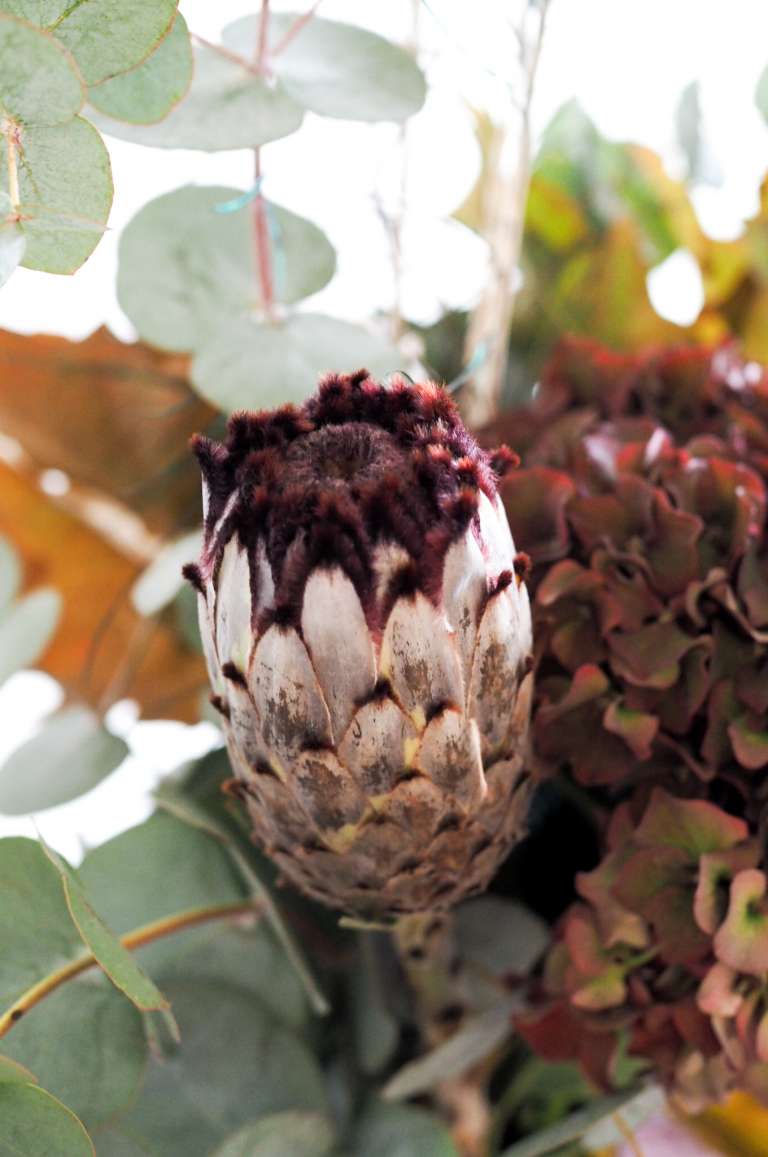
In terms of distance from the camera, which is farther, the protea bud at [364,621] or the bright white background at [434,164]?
the bright white background at [434,164]

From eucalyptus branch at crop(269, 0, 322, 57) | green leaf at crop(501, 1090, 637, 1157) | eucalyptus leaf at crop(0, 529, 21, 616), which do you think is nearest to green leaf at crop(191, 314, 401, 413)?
eucalyptus branch at crop(269, 0, 322, 57)

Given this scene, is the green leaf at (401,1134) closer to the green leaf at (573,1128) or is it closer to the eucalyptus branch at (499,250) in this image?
the green leaf at (573,1128)

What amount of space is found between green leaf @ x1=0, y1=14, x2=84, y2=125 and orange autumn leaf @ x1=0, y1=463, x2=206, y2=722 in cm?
41

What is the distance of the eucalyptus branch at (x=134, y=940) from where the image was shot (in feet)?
1.38

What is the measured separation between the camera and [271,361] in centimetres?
51

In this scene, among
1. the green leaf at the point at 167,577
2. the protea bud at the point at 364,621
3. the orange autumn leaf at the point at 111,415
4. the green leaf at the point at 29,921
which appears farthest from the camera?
the orange autumn leaf at the point at 111,415

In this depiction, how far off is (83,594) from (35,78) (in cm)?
46

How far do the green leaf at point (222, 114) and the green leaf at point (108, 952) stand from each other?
Answer: 0.93ft

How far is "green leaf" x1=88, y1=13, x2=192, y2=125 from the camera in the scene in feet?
1.34

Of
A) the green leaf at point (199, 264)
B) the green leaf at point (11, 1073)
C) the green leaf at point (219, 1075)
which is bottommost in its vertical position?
the green leaf at point (219, 1075)

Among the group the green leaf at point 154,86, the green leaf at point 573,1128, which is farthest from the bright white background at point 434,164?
the green leaf at point 573,1128

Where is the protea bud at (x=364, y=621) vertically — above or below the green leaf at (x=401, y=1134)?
above

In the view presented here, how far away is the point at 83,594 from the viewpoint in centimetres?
77

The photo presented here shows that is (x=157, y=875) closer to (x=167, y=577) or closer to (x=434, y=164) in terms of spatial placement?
(x=167, y=577)
